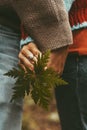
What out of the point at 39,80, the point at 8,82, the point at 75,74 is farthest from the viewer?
the point at 75,74

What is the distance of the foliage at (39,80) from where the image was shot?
1.50 m

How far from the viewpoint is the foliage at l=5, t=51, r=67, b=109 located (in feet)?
4.94

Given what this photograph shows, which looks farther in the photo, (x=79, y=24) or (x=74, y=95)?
(x=74, y=95)

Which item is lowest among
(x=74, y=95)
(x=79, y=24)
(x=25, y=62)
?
(x=74, y=95)

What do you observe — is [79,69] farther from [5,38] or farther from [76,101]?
[5,38]

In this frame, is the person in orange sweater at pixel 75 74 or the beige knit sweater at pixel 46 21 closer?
the beige knit sweater at pixel 46 21

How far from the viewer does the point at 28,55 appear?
1566 mm

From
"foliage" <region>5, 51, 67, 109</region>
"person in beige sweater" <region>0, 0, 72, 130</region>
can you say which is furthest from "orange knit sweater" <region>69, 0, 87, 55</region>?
"foliage" <region>5, 51, 67, 109</region>

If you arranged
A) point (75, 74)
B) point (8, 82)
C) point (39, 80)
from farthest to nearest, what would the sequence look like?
point (75, 74)
point (8, 82)
point (39, 80)

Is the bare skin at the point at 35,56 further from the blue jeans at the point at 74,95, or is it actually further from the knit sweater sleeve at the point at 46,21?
the blue jeans at the point at 74,95

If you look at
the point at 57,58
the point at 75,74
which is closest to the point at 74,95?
the point at 75,74

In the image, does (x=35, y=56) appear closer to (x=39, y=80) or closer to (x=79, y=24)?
(x=39, y=80)

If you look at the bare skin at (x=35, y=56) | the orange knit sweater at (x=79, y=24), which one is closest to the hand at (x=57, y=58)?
the bare skin at (x=35, y=56)

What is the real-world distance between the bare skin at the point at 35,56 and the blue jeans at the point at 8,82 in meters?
0.07
